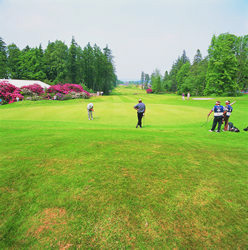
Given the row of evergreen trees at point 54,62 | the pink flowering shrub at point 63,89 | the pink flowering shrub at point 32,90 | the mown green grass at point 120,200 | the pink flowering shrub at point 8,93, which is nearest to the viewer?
the mown green grass at point 120,200

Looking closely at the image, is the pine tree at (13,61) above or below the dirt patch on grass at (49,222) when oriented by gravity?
above

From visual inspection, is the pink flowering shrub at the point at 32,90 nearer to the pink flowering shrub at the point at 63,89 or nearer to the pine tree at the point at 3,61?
the pink flowering shrub at the point at 63,89

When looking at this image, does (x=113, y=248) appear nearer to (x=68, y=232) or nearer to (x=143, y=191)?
(x=68, y=232)

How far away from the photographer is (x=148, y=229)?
230 centimetres

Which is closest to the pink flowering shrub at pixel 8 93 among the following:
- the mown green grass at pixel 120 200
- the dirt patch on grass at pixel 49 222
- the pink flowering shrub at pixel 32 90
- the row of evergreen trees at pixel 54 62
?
the pink flowering shrub at pixel 32 90

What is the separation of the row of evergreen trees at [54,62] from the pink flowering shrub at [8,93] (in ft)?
74.3

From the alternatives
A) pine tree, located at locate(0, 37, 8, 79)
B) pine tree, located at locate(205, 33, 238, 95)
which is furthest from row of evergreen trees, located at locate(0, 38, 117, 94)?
pine tree, located at locate(205, 33, 238, 95)

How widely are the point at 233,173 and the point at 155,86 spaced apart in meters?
96.9

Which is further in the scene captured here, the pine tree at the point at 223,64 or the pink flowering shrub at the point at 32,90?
the pine tree at the point at 223,64

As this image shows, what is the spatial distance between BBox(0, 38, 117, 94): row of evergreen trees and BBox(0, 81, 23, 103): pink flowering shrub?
2266 cm

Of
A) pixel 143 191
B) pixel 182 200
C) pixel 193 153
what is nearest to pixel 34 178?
pixel 143 191

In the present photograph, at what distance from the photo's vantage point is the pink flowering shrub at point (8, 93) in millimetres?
34438

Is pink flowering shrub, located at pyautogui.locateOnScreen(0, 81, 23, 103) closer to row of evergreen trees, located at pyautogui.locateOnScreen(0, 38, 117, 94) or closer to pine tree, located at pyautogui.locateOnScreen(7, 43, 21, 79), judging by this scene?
row of evergreen trees, located at pyautogui.locateOnScreen(0, 38, 117, 94)

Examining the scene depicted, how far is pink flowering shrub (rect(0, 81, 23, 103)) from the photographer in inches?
1356
